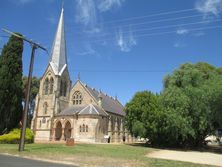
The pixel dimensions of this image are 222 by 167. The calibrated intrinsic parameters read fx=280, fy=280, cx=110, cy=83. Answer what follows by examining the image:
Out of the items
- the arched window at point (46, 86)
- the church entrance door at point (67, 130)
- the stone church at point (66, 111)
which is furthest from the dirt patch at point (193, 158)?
the arched window at point (46, 86)

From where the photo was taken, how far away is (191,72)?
4219 centimetres

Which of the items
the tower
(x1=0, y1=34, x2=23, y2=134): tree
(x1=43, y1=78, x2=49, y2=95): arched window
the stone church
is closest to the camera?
(x1=0, y1=34, x2=23, y2=134): tree

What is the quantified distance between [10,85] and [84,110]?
2082 centimetres

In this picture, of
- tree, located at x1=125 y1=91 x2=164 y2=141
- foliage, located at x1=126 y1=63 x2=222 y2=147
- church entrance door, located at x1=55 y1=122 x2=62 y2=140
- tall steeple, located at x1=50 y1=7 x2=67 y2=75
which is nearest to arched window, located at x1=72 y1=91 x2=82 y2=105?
tall steeple, located at x1=50 y1=7 x2=67 y2=75

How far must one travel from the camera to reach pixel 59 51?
62719 mm

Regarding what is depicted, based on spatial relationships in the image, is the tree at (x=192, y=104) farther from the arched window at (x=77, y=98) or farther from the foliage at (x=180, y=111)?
the arched window at (x=77, y=98)

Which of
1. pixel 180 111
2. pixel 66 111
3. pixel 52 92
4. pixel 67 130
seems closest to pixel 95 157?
pixel 180 111

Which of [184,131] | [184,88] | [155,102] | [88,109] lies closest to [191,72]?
[184,88]

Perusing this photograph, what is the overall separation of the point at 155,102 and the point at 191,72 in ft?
23.5

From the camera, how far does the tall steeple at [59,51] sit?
200ft

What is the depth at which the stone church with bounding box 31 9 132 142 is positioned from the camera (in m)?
52.1

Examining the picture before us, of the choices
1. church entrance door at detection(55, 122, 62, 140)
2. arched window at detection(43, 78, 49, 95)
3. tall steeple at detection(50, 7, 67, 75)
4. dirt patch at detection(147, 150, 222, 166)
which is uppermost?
tall steeple at detection(50, 7, 67, 75)

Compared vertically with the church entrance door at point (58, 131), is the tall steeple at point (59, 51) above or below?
above

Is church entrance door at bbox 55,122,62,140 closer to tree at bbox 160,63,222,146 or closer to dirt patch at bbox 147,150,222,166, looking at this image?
tree at bbox 160,63,222,146
